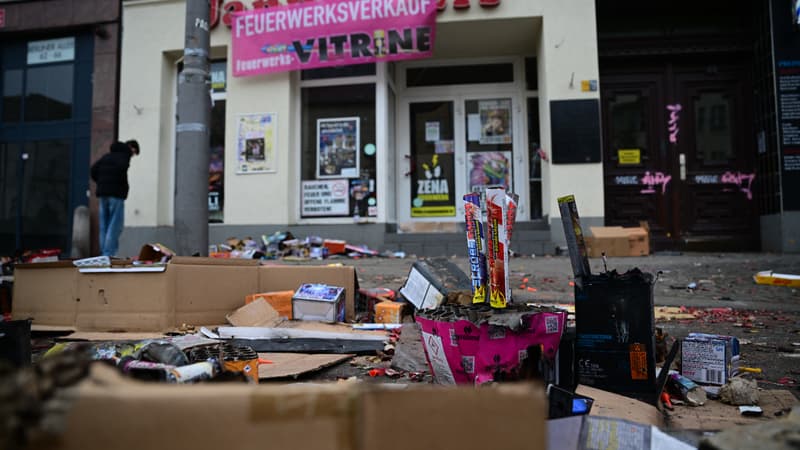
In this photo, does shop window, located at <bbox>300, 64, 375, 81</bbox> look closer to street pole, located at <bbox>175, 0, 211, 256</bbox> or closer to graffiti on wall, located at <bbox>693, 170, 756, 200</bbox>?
street pole, located at <bbox>175, 0, 211, 256</bbox>

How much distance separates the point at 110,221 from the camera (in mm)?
7551

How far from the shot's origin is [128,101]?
976cm

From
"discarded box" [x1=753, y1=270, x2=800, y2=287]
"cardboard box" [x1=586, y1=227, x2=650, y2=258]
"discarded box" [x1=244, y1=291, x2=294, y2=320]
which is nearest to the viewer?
"discarded box" [x1=244, y1=291, x2=294, y2=320]

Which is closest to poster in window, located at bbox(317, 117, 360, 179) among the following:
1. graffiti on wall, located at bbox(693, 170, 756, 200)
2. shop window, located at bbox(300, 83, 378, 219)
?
shop window, located at bbox(300, 83, 378, 219)

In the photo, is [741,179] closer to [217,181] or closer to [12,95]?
[217,181]

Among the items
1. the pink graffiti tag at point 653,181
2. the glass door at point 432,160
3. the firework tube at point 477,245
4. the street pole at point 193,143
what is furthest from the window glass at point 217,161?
the firework tube at point 477,245

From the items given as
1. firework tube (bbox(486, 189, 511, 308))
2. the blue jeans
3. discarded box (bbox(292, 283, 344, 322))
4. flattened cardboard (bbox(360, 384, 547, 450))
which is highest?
the blue jeans

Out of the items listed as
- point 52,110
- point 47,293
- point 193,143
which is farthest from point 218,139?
point 47,293

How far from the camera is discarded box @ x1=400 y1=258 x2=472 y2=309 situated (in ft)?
11.8

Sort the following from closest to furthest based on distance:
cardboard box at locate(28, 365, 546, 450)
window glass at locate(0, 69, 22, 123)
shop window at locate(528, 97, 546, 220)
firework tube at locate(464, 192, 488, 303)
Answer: cardboard box at locate(28, 365, 546, 450) → firework tube at locate(464, 192, 488, 303) → shop window at locate(528, 97, 546, 220) → window glass at locate(0, 69, 22, 123)

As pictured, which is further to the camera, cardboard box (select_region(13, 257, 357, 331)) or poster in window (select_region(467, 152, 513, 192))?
poster in window (select_region(467, 152, 513, 192))

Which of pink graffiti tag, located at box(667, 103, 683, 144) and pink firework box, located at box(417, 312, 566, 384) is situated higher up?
pink graffiti tag, located at box(667, 103, 683, 144)

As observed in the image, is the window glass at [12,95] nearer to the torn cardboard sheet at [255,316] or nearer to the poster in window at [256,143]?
the poster in window at [256,143]

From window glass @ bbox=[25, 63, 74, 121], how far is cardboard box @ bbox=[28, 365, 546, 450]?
1168 cm
